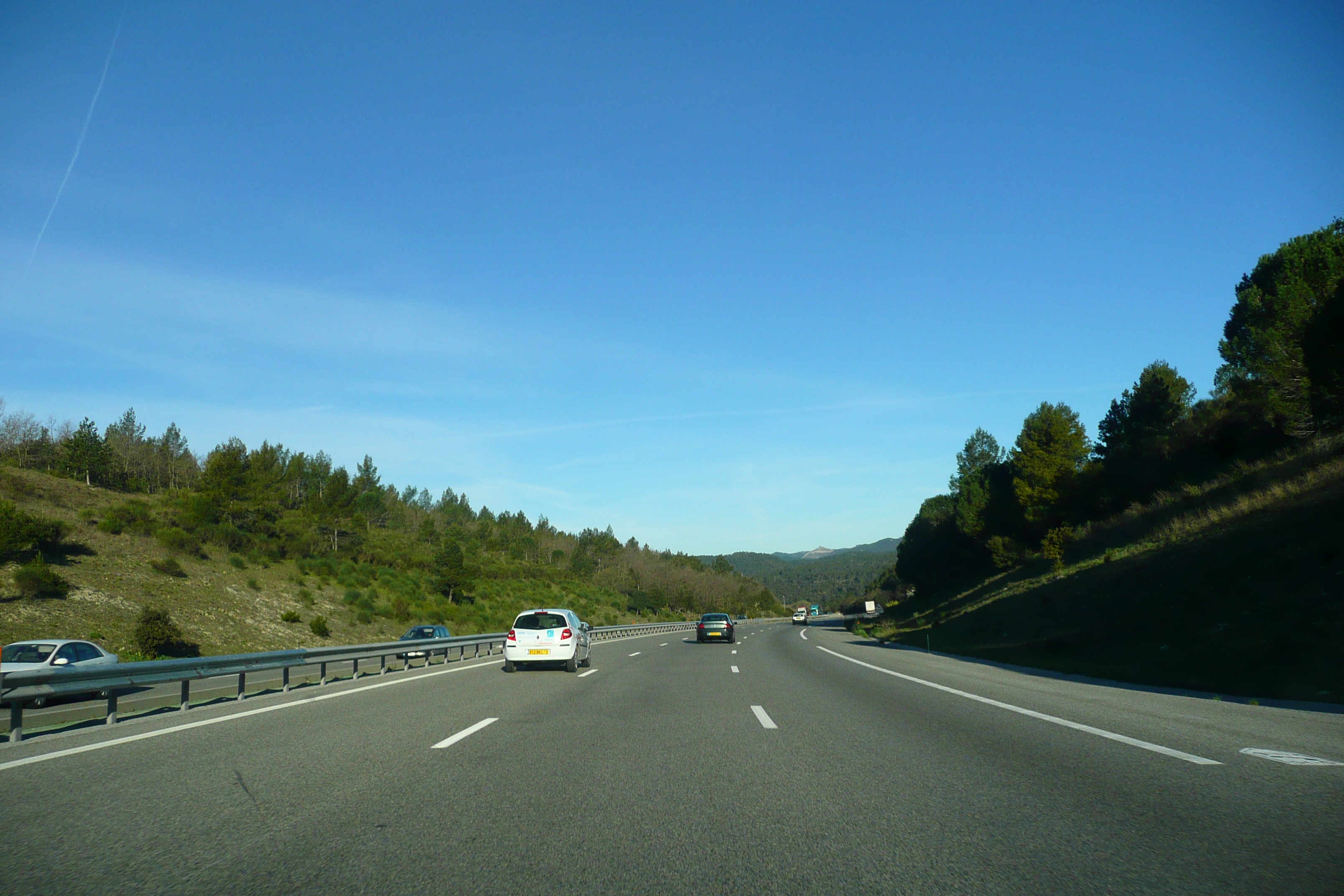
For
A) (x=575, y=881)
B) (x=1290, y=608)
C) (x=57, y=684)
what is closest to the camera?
(x=575, y=881)

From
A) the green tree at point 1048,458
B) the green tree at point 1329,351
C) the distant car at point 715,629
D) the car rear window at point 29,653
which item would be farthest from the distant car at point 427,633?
the green tree at point 1048,458

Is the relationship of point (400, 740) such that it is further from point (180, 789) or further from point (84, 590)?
point (84, 590)

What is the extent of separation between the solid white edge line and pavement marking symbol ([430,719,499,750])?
11.7 feet

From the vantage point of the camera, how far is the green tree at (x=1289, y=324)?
111ft

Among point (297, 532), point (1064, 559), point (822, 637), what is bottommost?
point (822, 637)

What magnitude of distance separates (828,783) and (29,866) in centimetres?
557

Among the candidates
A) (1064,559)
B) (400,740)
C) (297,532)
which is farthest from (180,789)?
(297,532)

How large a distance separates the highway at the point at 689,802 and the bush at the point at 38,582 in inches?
1195

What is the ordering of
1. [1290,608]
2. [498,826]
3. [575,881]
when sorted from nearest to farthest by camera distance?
[575,881]
[498,826]
[1290,608]

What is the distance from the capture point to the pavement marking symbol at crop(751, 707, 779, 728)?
1074 centimetres

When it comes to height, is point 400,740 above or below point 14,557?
below

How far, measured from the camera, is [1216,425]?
47.8m

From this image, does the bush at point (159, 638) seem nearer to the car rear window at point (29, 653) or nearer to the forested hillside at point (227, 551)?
the forested hillside at point (227, 551)

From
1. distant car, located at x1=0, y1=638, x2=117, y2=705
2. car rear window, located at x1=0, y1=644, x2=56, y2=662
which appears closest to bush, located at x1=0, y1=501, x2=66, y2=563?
distant car, located at x1=0, y1=638, x2=117, y2=705
